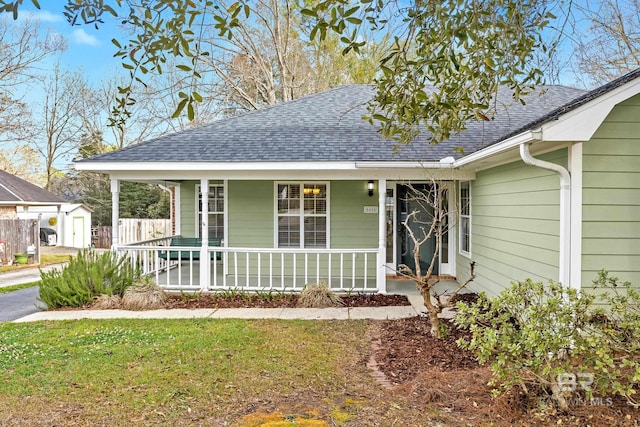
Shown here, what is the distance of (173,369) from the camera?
14.3ft

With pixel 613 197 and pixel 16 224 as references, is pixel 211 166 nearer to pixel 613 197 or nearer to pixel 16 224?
pixel 613 197

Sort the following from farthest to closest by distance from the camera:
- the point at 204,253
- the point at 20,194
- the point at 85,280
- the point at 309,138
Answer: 1. the point at 20,194
2. the point at 309,138
3. the point at 204,253
4. the point at 85,280

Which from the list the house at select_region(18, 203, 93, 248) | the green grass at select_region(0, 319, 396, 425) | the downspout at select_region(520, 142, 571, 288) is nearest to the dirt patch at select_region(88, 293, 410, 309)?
the green grass at select_region(0, 319, 396, 425)

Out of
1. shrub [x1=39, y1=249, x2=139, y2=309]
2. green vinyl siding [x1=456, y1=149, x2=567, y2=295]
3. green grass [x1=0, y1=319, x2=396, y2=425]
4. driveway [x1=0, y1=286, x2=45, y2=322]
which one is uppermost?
green vinyl siding [x1=456, y1=149, x2=567, y2=295]

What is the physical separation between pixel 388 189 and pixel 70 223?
18075 mm

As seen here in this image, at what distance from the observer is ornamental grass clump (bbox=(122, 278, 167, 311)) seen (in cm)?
720

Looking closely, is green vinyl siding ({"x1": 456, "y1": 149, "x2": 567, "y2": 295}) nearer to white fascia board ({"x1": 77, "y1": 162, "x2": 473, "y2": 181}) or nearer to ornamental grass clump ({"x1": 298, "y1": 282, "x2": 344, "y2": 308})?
white fascia board ({"x1": 77, "y1": 162, "x2": 473, "y2": 181})

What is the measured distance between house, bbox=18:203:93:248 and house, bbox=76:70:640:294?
13023mm

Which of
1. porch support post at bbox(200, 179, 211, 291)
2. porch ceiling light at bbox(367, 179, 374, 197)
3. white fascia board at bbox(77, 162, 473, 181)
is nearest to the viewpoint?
white fascia board at bbox(77, 162, 473, 181)

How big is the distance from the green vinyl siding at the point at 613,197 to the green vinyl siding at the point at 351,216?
541cm

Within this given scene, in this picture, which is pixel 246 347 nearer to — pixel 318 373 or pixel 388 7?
pixel 318 373

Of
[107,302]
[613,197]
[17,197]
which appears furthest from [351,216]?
[17,197]

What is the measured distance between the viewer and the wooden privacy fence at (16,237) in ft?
46.8

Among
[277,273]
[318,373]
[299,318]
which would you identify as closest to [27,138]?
[277,273]
